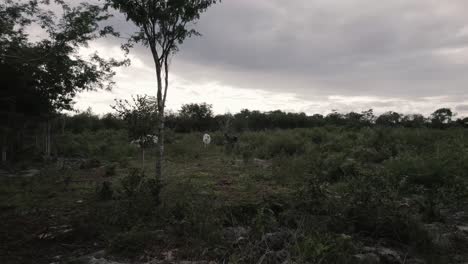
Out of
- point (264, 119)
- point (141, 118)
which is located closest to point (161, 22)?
point (141, 118)

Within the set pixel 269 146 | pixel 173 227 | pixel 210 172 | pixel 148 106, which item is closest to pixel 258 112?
pixel 269 146

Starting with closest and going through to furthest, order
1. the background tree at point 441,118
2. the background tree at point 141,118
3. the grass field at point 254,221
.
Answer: the grass field at point 254,221
the background tree at point 141,118
the background tree at point 441,118

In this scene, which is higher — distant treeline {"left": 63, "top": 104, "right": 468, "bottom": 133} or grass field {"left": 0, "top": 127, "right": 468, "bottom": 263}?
distant treeline {"left": 63, "top": 104, "right": 468, "bottom": 133}

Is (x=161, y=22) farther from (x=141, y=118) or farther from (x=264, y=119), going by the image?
(x=264, y=119)

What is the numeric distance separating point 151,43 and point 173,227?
12.9 feet

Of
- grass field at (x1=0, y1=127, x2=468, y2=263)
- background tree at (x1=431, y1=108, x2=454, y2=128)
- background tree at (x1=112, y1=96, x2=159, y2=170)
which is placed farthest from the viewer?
background tree at (x1=431, y1=108, x2=454, y2=128)

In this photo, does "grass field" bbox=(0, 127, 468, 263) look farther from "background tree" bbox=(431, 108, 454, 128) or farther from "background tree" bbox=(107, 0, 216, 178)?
"background tree" bbox=(431, 108, 454, 128)

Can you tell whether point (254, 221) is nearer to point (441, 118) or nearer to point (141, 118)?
point (141, 118)

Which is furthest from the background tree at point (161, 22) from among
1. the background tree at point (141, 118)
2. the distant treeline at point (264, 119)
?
the distant treeline at point (264, 119)

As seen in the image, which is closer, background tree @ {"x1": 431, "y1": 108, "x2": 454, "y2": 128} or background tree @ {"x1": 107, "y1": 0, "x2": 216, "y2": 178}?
background tree @ {"x1": 107, "y1": 0, "x2": 216, "y2": 178}

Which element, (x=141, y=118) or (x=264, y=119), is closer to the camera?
(x=141, y=118)

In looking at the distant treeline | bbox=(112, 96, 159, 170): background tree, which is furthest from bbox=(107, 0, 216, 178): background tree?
the distant treeline

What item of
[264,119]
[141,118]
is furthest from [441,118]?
[141,118]

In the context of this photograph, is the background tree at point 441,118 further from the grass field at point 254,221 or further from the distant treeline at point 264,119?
the grass field at point 254,221
